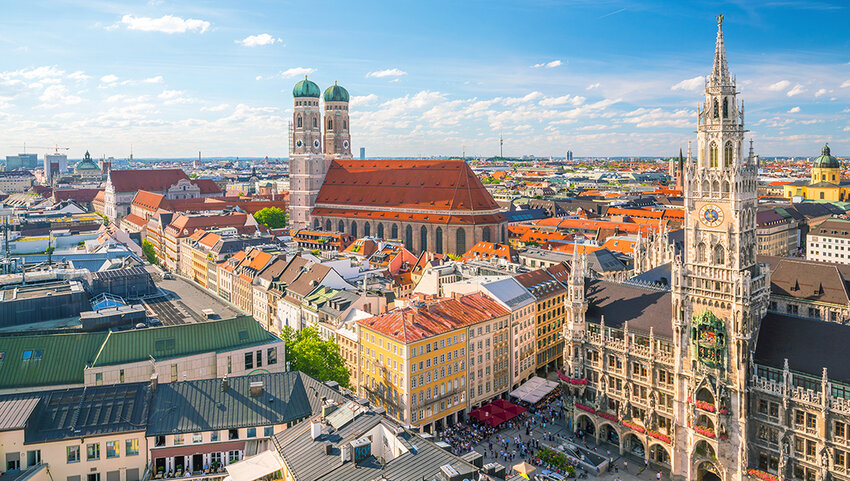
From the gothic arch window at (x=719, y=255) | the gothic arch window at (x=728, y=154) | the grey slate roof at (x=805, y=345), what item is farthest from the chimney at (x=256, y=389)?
the gothic arch window at (x=728, y=154)

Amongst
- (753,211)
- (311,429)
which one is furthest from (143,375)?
(753,211)

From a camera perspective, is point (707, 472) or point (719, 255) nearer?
point (719, 255)

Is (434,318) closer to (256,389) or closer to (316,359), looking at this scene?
(316,359)

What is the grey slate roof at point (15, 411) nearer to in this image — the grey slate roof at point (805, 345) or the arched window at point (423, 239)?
the grey slate roof at point (805, 345)

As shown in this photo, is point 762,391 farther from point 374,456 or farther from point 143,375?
point 143,375

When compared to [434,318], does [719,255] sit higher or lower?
higher

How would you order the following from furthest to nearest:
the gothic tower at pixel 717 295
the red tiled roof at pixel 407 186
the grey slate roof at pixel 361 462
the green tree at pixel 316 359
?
the red tiled roof at pixel 407 186
the green tree at pixel 316 359
the gothic tower at pixel 717 295
the grey slate roof at pixel 361 462

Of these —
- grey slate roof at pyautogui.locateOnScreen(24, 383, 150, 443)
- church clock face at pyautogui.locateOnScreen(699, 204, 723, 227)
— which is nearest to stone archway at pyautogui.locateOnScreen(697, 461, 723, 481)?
church clock face at pyautogui.locateOnScreen(699, 204, 723, 227)

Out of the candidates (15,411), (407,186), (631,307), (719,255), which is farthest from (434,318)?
(407,186)
